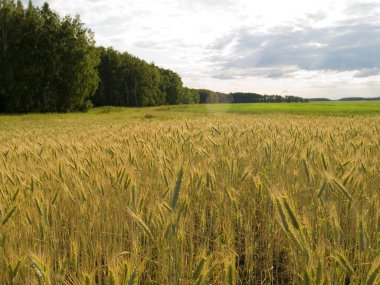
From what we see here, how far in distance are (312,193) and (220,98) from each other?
133 meters

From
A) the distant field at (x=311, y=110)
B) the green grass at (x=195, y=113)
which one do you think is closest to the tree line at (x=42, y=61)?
the green grass at (x=195, y=113)

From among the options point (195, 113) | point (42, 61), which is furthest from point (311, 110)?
point (42, 61)

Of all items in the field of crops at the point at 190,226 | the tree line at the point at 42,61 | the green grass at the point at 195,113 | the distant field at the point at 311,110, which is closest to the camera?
the field of crops at the point at 190,226

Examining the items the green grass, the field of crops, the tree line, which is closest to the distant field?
the green grass

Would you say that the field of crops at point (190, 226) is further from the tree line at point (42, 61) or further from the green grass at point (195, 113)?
the tree line at point (42, 61)

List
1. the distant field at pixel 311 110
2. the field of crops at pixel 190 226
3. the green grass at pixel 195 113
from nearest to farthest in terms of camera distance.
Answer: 1. the field of crops at pixel 190 226
2. the green grass at pixel 195 113
3. the distant field at pixel 311 110

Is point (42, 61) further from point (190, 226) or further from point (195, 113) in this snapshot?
point (190, 226)

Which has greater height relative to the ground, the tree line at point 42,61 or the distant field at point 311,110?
the tree line at point 42,61

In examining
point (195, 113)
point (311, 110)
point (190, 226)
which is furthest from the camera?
point (195, 113)

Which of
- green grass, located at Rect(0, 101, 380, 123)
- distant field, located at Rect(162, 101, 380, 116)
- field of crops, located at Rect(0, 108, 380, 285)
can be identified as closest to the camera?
field of crops, located at Rect(0, 108, 380, 285)

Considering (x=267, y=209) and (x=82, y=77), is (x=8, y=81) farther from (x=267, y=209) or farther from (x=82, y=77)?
(x=267, y=209)

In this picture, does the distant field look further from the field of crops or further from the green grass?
the field of crops

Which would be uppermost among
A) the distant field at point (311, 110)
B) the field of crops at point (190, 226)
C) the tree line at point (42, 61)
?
the tree line at point (42, 61)

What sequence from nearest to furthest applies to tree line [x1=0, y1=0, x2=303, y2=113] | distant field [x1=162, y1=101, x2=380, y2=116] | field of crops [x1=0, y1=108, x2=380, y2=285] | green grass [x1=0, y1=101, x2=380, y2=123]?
field of crops [x1=0, y1=108, x2=380, y2=285] → green grass [x1=0, y1=101, x2=380, y2=123] → distant field [x1=162, y1=101, x2=380, y2=116] → tree line [x1=0, y1=0, x2=303, y2=113]
